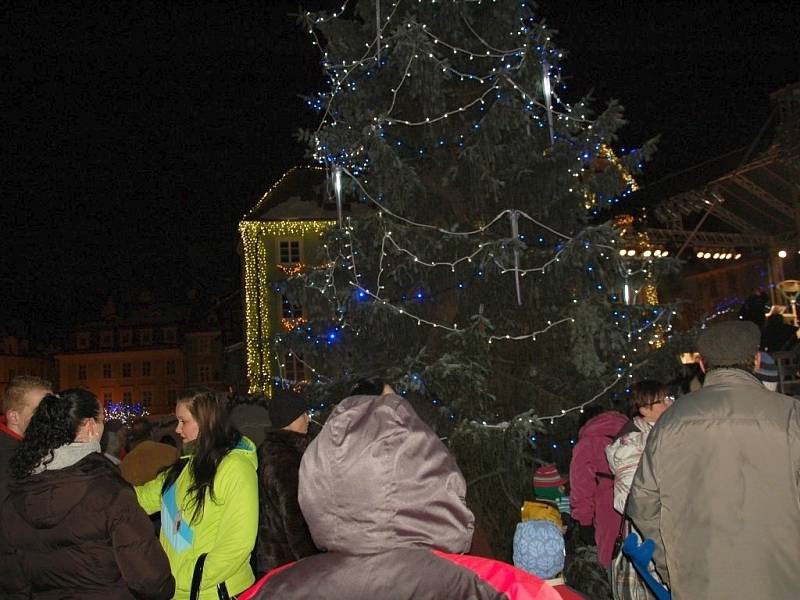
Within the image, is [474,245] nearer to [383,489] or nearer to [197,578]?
[197,578]

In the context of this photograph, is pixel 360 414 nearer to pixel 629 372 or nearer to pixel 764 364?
pixel 764 364

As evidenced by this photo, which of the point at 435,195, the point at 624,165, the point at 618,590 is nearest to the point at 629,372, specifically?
the point at 624,165

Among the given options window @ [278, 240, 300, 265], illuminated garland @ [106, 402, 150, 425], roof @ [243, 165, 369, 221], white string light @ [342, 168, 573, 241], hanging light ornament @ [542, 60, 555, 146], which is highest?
roof @ [243, 165, 369, 221]

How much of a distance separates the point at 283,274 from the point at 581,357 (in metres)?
29.8

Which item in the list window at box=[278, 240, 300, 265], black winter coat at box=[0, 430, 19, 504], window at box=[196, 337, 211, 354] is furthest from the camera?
window at box=[196, 337, 211, 354]

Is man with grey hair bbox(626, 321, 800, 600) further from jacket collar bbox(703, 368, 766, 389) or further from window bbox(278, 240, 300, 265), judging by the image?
window bbox(278, 240, 300, 265)

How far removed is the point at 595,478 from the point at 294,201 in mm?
33764

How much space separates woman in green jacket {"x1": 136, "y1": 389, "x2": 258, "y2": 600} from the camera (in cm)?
422

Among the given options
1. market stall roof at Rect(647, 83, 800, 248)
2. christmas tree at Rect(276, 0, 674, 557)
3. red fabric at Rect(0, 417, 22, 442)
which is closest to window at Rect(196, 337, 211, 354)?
market stall roof at Rect(647, 83, 800, 248)

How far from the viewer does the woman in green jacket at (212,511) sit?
4.22m

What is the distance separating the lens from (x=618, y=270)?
886 centimetres

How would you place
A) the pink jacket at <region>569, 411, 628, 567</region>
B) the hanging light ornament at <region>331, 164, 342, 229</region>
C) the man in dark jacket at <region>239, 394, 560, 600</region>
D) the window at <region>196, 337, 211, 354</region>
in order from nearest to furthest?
the man in dark jacket at <region>239, 394, 560, 600</region>, the pink jacket at <region>569, 411, 628, 567</region>, the hanging light ornament at <region>331, 164, 342, 229</region>, the window at <region>196, 337, 211, 354</region>

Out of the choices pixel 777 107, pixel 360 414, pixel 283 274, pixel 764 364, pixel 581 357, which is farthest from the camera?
pixel 283 274

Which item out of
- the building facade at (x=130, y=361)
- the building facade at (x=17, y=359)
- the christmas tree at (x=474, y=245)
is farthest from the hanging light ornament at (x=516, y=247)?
the building facade at (x=17, y=359)
